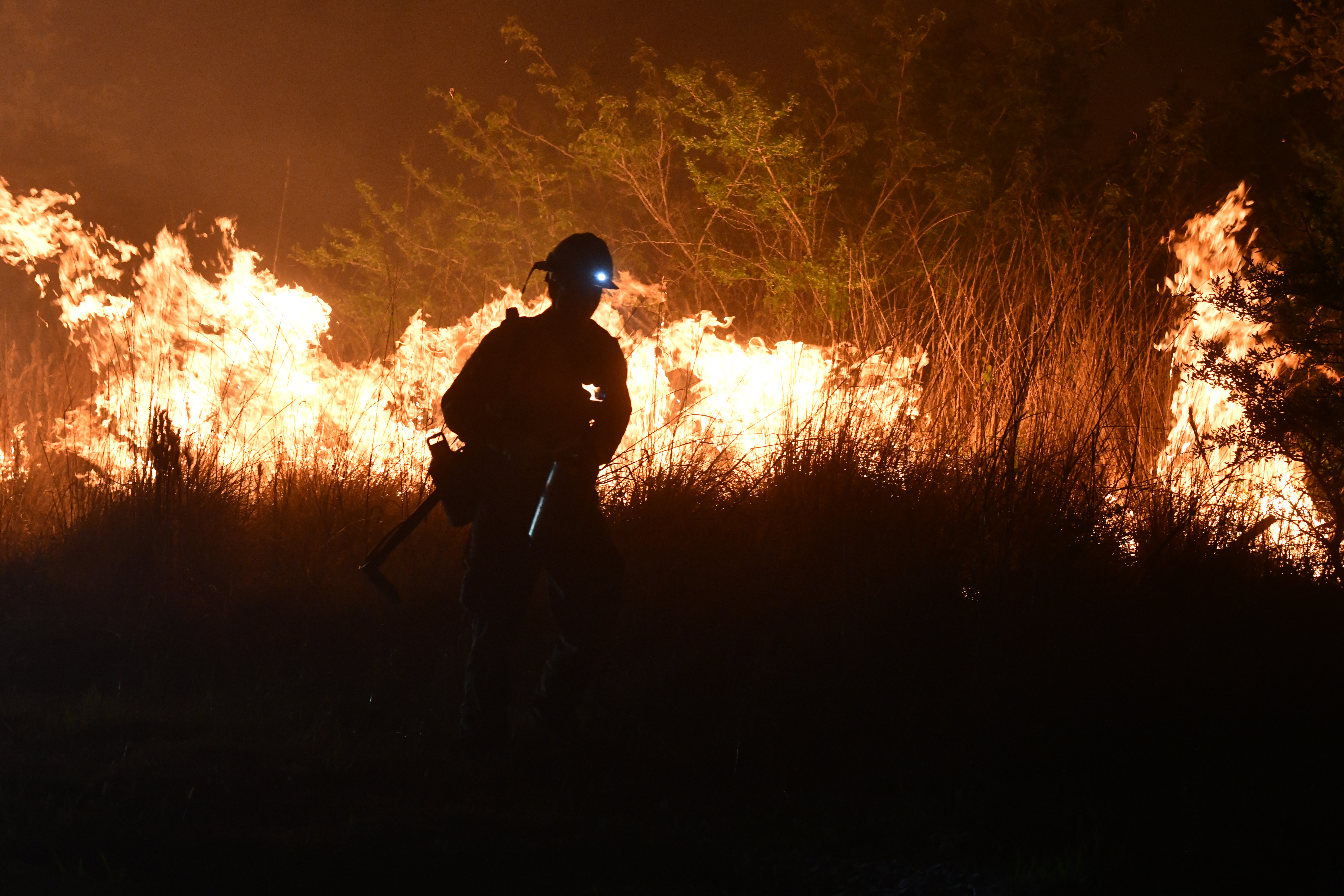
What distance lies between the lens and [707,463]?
683 cm

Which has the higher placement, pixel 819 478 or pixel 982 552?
pixel 819 478

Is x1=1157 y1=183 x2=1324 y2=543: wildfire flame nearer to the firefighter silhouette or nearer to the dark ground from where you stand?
the dark ground

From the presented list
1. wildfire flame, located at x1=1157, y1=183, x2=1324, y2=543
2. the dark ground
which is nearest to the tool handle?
the dark ground

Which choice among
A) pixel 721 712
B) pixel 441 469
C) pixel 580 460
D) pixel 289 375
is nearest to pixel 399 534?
pixel 441 469

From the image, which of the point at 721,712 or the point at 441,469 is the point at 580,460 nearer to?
the point at 441,469

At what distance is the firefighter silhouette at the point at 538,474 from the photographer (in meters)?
4.11

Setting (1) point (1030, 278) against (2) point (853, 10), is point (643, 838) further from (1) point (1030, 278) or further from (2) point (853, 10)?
(2) point (853, 10)

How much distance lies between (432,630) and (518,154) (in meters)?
17.1

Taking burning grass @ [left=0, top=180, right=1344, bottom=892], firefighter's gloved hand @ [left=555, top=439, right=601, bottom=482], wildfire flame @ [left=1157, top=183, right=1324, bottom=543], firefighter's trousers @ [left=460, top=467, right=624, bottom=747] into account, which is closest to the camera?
burning grass @ [left=0, top=180, right=1344, bottom=892]

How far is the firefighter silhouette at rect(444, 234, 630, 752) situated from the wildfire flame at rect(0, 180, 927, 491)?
7.52 feet

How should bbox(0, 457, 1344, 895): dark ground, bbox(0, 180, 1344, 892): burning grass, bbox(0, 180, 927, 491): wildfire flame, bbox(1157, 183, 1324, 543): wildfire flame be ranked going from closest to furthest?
bbox(0, 457, 1344, 895): dark ground < bbox(0, 180, 1344, 892): burning grass < bbox(1157, 183, 1324, 543): wildfire flame < bbox(0, 180, 927, 491): wildfire flame

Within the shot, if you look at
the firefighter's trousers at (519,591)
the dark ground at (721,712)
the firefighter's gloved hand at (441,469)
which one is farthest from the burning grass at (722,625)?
the firefighter's gloved hand at (441,469)

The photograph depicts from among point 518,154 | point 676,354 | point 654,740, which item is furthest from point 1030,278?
point 518,154

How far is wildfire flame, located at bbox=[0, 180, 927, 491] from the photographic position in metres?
6.94
